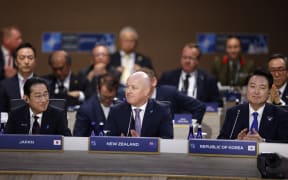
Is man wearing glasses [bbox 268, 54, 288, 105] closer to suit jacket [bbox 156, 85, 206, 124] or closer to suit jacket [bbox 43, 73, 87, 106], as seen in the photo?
suit jacket [bbox 156, 85, 206, 124]

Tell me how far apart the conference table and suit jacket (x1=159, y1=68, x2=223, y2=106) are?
142 inches

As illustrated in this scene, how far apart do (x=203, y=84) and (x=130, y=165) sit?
3.91 meters

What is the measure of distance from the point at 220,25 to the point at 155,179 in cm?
704

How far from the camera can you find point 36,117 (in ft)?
19.0

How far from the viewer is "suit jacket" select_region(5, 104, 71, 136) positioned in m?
5.82

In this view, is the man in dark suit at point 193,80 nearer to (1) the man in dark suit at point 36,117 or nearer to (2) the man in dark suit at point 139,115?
(2) the man in dark suit at point 139,115

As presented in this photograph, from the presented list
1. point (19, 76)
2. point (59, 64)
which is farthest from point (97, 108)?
point (59, 64)

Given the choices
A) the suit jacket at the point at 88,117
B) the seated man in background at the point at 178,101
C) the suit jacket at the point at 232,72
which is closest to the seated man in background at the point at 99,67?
the suit jacket at the point at 232,72

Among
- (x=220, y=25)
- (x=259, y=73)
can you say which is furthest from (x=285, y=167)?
(x=220, y=25)

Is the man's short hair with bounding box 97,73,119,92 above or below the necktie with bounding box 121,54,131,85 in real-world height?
below

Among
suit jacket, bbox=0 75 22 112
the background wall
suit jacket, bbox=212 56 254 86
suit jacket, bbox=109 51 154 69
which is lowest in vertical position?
suit jacket, bbox=0 75 22 112

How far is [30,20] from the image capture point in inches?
445

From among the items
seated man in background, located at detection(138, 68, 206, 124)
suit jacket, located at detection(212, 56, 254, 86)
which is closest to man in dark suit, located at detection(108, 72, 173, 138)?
seated man in background, located at detection(138, 68, 206, 124)

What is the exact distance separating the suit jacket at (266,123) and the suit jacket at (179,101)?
1411 mm
